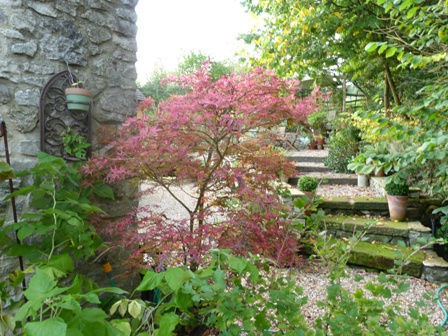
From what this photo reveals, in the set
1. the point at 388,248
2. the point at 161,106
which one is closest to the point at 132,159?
the point at 161,106

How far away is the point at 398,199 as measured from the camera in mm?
3643

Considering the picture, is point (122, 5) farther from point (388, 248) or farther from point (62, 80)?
point (388, 248)

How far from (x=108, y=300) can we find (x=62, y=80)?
126 cm

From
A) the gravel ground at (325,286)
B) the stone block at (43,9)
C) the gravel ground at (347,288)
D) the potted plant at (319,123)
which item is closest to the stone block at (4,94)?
the stone block at (43,9)

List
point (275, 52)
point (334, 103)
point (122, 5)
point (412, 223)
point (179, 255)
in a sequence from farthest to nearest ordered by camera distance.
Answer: point (334, 103), point (275, 52), point (412, 223), point (122, 5), point (179, 255)

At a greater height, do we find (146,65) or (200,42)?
(200,42)

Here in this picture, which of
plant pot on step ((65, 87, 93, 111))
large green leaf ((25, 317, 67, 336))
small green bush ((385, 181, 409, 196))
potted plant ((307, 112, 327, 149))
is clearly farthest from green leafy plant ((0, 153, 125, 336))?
potted plant ((307, 112, 327, 149))

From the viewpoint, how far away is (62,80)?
1.70 m

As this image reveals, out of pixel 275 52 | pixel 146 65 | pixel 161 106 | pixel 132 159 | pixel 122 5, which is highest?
pixel 146 65

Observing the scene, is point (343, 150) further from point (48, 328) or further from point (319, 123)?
point (48, 328)

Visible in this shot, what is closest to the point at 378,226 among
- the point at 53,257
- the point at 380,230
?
the point at 380,230

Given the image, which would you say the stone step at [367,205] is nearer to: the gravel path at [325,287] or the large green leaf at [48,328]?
the gravel path at [325,287]

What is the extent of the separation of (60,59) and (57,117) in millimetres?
318

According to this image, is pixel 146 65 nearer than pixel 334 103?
No
